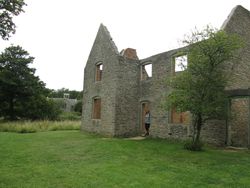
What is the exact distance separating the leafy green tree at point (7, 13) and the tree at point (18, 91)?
975 inches

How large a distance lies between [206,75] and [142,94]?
23.3ft

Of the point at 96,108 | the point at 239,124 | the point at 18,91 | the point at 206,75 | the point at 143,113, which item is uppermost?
the point at 18,91

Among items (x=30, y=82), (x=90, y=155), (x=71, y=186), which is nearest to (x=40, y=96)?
(x=30, y=82)

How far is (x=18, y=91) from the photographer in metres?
32.9

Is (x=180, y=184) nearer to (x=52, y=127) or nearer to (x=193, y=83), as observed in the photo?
(x=193, y=83)

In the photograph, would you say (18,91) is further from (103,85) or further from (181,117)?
(181,117)

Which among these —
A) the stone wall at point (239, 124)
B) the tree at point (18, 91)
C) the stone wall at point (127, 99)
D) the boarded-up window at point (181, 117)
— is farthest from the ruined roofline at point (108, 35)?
the tree at point (18, 91)

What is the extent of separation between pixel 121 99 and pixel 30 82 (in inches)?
827

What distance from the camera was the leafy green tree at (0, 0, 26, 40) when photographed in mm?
8938

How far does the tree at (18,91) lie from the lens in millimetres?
32750

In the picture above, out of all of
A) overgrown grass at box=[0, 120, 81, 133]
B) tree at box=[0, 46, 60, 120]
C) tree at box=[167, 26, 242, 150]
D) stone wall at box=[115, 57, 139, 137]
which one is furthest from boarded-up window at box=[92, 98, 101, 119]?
tree at box=[0, 46, 60, 120]

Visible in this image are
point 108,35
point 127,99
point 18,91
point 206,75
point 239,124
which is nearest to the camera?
point 206,75

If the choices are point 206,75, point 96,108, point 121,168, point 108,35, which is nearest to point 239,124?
point 206,75

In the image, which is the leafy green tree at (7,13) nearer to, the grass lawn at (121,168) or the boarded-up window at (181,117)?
the grass lawn at (121,168)
